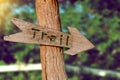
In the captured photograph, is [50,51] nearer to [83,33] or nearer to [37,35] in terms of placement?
[37,35]

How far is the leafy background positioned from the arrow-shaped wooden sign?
6.31 metres

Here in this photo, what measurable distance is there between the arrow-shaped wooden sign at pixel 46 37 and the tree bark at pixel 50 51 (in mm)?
62

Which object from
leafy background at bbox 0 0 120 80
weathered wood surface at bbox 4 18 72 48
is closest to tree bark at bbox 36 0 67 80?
weathered wood surface at bbox 4 18 72 48

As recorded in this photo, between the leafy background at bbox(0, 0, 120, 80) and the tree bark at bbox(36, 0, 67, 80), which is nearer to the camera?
the tree bark at bbox(36, 0, 67, 80)

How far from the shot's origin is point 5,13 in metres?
10.4

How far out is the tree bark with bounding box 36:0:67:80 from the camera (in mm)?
3871

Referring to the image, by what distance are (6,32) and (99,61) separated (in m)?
2.45

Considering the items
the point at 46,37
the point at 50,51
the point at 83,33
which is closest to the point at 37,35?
the point at 46,37

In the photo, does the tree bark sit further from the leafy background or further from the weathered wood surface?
the leafy background

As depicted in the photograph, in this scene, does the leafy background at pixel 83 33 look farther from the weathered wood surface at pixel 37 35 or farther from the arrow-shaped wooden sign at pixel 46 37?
the weathered wood surface at pixel 37 35

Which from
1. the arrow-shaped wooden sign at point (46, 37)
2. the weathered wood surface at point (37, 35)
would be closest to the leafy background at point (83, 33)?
the arrow-shaped wooden sign at point (46, 37)

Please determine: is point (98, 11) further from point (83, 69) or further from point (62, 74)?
point (62, 74)

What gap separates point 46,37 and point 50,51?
5.2 inches

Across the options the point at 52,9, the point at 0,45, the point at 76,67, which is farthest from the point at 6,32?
the point at 52,9
